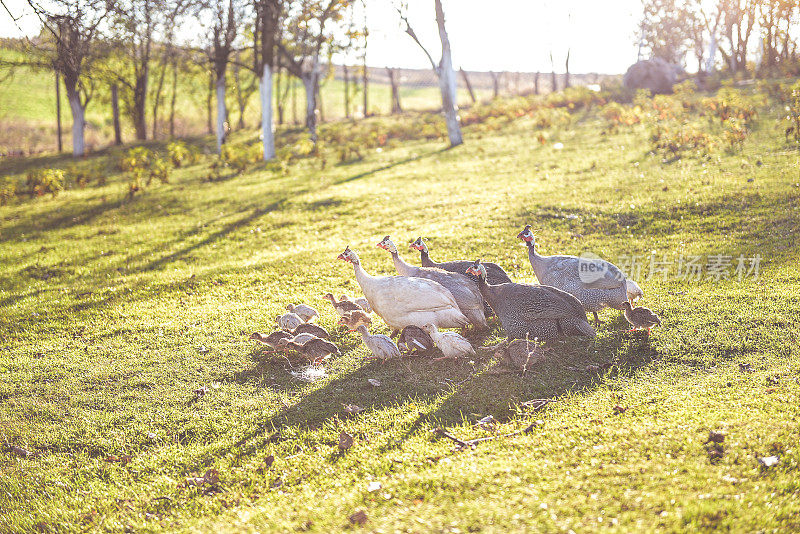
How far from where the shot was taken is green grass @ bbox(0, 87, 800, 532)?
193 inches

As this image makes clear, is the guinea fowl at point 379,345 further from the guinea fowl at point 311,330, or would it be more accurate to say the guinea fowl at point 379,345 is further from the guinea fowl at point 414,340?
the guinea fowl at point 311,330

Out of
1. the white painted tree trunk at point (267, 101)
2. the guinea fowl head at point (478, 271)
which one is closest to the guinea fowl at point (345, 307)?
the guinea fowl head at point (478, 271)

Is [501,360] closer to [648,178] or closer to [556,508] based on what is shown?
[556,508]

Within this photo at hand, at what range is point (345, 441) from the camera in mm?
6008

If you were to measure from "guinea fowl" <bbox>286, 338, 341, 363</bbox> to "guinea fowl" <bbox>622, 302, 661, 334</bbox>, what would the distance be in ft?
12.8

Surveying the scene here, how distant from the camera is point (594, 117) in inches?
1187

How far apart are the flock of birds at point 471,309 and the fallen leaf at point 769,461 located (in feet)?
8.71

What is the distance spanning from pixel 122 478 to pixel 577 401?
4.63 metres

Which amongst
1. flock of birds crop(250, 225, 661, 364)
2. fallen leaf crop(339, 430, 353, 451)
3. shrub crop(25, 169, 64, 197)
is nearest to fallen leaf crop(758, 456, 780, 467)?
flock of birds crop(250, 225, 661, 364)

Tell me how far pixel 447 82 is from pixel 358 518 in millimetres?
25185

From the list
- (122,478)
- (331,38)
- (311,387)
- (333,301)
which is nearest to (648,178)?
(333,301)

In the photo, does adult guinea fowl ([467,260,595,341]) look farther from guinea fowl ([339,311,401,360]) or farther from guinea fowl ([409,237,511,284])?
guinea fowl ([339,311,401,360])

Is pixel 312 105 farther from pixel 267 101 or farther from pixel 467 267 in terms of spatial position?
pixel 467 267

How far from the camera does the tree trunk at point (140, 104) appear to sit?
37.0 m
